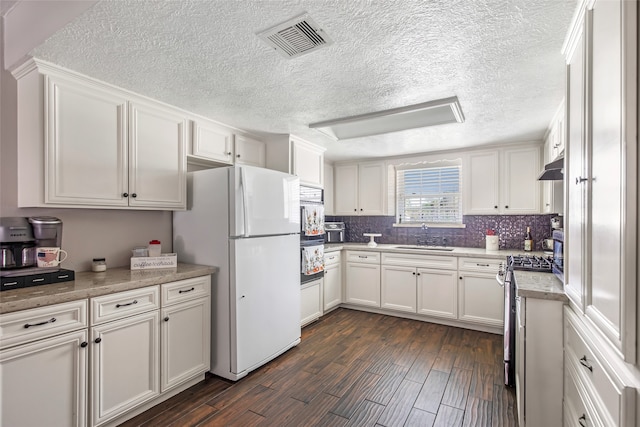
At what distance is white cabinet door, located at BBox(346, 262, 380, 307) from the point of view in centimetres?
414

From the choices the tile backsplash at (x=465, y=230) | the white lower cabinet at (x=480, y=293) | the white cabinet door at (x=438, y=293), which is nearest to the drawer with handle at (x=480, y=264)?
the white lower cabinet at (x=480, y=293)

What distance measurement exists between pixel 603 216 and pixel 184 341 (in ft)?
8.27

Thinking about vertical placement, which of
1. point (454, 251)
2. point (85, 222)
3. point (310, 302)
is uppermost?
point (85, 222)

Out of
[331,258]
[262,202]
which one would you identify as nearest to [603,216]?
[262,202]

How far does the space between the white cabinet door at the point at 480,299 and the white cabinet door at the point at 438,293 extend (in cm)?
8

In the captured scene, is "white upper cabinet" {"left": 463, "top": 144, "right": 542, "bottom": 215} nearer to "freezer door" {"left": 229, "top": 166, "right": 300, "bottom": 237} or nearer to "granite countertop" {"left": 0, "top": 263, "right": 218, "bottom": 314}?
"freezer door" {"left": 229, "top": 166, "right": 300, "bottom": 237}

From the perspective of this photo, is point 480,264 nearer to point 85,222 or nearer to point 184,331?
point 184,331

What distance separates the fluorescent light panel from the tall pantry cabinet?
0.99 m

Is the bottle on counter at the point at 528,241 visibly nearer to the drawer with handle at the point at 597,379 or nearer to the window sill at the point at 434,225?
the window sill at the point at 434,225

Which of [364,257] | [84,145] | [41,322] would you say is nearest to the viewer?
[41,322]

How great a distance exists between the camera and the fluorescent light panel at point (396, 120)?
2508 millimetres

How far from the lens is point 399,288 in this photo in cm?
397

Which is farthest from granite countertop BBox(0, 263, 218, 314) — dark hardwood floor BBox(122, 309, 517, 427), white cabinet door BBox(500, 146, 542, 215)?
white cabinet door BBox(500, 146, 542, 215)

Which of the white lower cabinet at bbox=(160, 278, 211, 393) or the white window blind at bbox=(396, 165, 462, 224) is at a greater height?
the white window blind at bbox=(396, 165, 462, 224)
